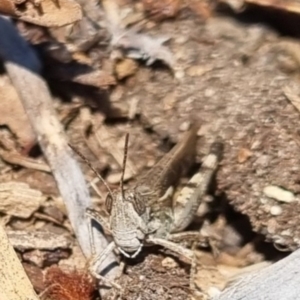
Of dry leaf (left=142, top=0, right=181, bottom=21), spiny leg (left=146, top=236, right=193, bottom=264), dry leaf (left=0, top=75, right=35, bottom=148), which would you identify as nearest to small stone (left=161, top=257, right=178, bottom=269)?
spiny leg (left=146, top=236, right=193, bottom=264)

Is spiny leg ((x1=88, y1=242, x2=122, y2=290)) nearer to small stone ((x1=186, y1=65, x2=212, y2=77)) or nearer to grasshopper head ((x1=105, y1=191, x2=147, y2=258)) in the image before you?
grasshopper head ((x1=105, y1=191, x2=147, y2=258))

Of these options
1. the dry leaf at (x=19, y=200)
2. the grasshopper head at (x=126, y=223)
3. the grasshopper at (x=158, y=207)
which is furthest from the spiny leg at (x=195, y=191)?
the dry leaf at (x=19, y=200)

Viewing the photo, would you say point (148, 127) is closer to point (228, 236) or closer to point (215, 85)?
point (215, 85)

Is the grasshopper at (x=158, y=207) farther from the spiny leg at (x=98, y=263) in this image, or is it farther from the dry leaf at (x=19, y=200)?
the dry leaf at (x=19, y=200)

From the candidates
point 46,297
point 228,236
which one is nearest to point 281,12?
point 228,236

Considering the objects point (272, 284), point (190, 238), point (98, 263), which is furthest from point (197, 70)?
point (272, 284)

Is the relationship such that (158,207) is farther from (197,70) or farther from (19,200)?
(197,70)

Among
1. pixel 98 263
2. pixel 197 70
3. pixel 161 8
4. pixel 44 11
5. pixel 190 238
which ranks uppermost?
pixel 44 11
